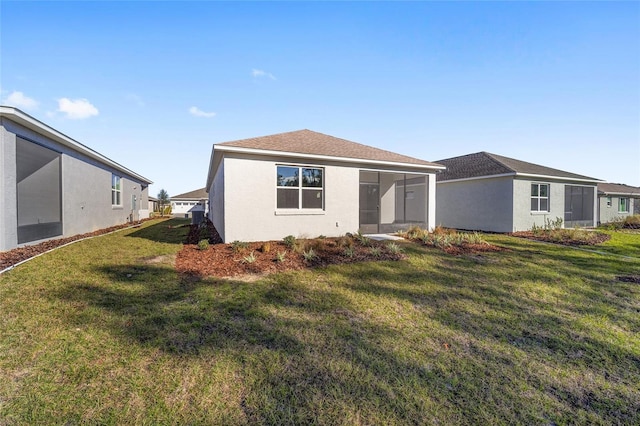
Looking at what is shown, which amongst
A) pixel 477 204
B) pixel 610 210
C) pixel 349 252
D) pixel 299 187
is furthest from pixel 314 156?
pixel 610 210

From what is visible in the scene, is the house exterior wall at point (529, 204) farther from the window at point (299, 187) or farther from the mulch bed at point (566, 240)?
the window at point (299, 187)

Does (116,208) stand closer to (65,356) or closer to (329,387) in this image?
(65,356)

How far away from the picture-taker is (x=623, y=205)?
1067 inches

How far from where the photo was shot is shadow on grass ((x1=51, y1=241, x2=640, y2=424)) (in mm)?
2598

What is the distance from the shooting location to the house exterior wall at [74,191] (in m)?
7.86

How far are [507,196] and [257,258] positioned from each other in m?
14.9

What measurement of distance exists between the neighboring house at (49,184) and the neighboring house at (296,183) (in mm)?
5468

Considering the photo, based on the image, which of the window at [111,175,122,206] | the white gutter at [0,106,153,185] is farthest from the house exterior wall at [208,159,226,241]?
the window at [111,175,122,206]

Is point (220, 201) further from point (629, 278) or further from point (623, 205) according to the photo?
point (623, 205)

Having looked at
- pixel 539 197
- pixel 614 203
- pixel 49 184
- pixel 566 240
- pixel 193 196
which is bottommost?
pixel 566 240

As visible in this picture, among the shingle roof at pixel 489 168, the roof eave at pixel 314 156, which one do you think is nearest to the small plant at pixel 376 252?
the roof eave at pixel 314 156

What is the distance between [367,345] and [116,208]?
20.0 meters

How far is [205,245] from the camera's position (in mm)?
8906

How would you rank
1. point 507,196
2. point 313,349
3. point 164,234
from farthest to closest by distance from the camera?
1. point 507,196
2. point 164,234
3. point 313,349
